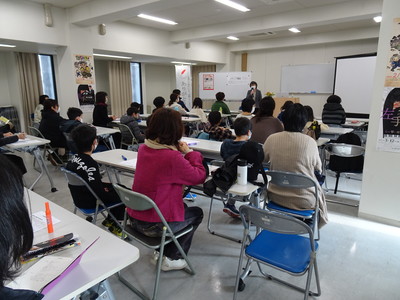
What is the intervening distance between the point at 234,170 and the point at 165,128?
0.61 metres

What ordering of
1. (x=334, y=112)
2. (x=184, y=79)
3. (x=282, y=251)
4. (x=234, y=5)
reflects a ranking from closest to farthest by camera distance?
(x=282, y=251) < (x=234, y=5) < (x=334, y=112) < (x=184, y=79)

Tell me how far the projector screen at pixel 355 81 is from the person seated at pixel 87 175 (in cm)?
729

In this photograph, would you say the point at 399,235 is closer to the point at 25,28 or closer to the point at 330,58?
the point at 25,28

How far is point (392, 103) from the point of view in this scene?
2734mm

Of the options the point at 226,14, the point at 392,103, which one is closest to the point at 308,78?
the point at 226,14

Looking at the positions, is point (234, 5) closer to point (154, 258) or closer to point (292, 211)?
point (292, 211)

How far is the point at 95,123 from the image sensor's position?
5539 millimetres

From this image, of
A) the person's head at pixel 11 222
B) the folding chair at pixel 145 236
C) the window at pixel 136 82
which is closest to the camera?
the person's head at pixel 11 222

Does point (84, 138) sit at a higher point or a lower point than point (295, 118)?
lower

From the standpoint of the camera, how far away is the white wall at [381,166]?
2701 mm

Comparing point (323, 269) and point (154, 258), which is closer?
point (323, 269)

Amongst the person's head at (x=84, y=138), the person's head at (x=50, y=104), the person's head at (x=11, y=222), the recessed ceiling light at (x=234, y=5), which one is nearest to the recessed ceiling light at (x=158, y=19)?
the recessed ceiling light at (x=234, y=5)

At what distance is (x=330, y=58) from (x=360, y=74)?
4.84ft

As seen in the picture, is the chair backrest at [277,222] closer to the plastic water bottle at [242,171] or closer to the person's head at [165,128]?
the plastic water bottle at [242,171]
